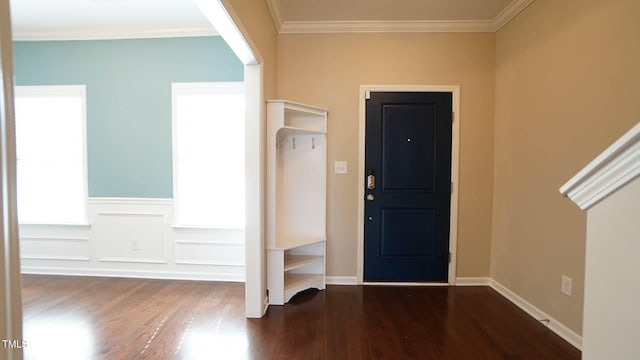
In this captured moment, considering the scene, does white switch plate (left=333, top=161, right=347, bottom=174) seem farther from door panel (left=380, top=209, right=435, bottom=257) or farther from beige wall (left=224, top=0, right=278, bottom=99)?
beige wall (left=224, top=0, right=278, bottom=99)

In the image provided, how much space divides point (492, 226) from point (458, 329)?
→ 126cm

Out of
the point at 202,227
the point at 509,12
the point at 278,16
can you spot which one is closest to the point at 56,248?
the point at 202,227

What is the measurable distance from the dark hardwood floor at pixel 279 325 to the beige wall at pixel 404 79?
2.90ft

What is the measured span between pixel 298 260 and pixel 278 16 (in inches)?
93.7

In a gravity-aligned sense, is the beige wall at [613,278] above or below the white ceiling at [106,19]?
below

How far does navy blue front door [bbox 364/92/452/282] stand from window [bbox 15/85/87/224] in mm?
3212

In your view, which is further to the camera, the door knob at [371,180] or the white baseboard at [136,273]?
the white baseboard at [136,273]

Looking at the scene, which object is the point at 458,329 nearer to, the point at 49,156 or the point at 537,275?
the point at 537,275

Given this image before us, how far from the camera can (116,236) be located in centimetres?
317

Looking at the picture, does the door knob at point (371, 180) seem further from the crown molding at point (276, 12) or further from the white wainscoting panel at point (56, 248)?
the white wainscoting panel at point (56, 248)

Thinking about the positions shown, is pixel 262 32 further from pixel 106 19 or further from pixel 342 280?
pixel 342 280

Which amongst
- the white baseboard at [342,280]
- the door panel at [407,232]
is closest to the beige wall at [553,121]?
the door panel at [407,232]

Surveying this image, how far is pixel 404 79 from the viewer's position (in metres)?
2.94

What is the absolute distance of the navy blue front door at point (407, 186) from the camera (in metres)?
2.93
